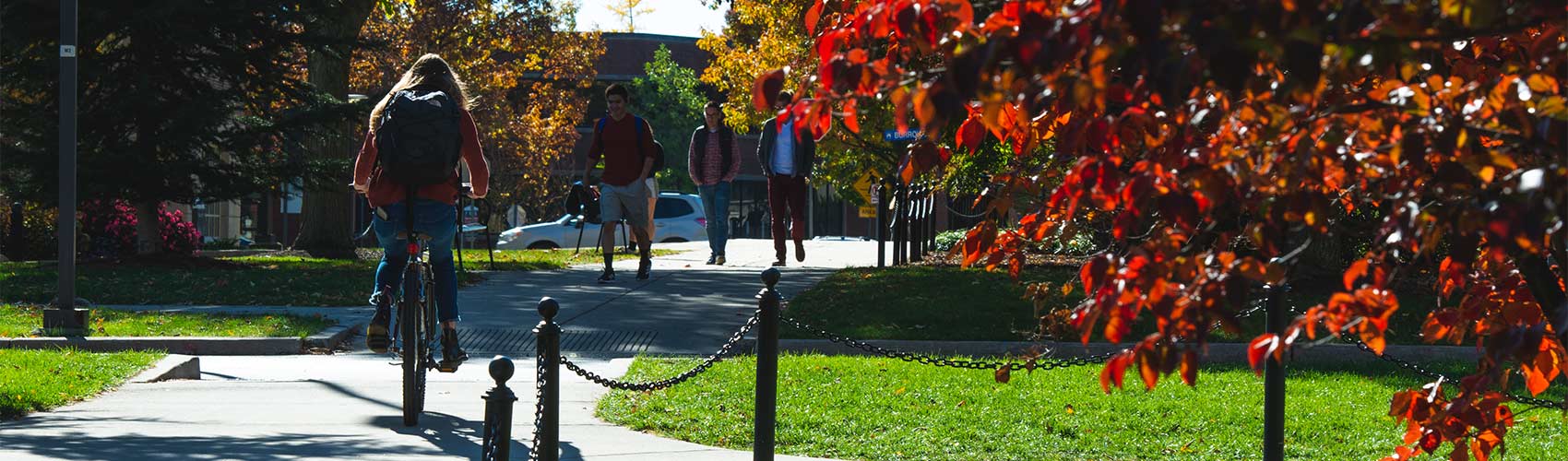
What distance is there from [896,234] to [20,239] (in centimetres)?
1234

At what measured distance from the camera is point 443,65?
25.2 ft

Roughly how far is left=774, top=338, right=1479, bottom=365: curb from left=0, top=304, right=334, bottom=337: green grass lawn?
3.27 metres

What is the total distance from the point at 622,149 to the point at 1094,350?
6108 millimetres

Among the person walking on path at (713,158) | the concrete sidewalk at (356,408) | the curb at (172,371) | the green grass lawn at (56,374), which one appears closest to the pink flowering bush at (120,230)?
the person walking on path at (713,158)

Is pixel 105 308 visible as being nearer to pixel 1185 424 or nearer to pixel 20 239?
pixel 1185 424

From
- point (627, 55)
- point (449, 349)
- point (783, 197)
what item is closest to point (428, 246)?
point (449, 349)

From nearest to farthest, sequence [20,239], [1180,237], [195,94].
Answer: [1180,237]
[195,94]
[20,239]

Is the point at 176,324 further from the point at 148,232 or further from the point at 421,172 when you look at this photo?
the point at 148,232

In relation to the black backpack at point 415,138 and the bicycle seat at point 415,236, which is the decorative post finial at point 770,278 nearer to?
the black backpack at point 415,138

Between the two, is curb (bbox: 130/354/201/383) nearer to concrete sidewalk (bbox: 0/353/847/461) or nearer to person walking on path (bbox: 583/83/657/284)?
concrete sidewalk (bbox: 0/353/847/461)

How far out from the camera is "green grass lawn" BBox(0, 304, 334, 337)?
1116 cm

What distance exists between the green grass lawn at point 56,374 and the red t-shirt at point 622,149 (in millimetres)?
5677

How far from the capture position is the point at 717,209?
18703 millimetres

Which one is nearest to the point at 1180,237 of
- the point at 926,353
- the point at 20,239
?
the point at 926,353
